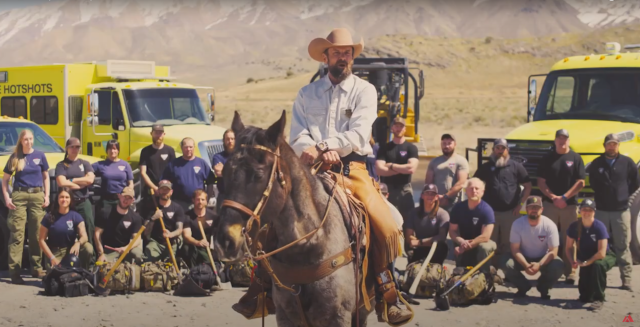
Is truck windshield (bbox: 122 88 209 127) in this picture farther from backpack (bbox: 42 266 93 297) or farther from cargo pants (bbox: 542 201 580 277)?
cargo pants (bbox: 542 201 580 277)

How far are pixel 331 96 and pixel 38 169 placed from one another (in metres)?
6.70

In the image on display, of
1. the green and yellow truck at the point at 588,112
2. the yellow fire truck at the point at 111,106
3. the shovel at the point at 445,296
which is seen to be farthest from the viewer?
the yellow fire truck at the point at 111,106

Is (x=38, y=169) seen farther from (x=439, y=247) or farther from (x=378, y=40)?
(x=378, y=40)

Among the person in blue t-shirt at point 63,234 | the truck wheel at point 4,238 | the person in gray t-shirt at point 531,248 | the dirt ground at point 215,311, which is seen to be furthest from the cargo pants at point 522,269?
the truck wheel at point 4,238

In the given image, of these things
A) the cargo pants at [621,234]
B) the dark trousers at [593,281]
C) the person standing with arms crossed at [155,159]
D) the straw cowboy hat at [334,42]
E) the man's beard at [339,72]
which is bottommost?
the dark trousers at [593,281]

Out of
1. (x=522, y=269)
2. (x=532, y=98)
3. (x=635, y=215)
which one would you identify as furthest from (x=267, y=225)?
(x=532, y=98)

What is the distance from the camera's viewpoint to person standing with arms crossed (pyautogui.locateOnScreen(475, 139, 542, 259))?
11.2 metres

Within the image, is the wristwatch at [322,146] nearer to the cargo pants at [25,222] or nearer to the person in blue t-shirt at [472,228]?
the person in blue t-shirt at [472,228]

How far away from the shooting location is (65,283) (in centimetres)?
1003

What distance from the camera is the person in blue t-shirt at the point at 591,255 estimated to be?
A: 9.52m

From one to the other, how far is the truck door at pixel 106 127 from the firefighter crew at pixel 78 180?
3.88m

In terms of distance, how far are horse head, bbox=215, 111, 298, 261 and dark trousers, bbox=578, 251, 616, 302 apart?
19.1ft

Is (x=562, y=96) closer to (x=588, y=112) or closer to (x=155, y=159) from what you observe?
(x=588, y=112)

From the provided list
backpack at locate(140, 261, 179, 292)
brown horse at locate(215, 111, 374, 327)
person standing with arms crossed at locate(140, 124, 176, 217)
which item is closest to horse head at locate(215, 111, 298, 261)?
brown horse at locate(215, 111, 374, 327)
